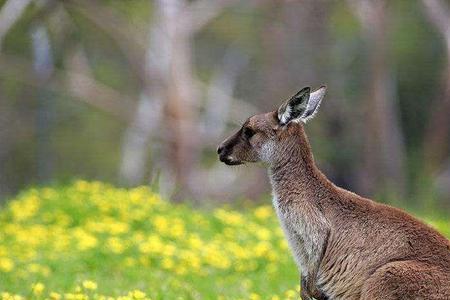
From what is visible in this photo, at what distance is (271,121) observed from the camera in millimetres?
6480

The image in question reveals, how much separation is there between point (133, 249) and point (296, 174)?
4044 mm

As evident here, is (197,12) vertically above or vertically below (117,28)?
above

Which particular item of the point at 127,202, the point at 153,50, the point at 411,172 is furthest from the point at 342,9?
the point at 127,202

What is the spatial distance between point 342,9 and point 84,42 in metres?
6.60

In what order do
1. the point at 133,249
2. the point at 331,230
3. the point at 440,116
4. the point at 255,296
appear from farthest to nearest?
1. the point at 440,116
2. the point at 133,249
3. the point at 255,296
4. the point at 331,230

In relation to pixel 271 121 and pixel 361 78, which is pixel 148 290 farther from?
pixel 361 78

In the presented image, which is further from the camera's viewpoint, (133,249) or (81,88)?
(81,88)

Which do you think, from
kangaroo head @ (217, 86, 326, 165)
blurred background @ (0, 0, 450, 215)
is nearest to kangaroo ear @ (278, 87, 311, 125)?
kangaroo head @ (217, 86, 326, 165)

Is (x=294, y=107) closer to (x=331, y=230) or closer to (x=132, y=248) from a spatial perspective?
(x=331, y=230)

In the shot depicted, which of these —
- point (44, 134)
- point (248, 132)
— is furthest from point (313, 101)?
point (44, 134)

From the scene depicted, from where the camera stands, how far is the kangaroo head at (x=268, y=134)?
20.6ft

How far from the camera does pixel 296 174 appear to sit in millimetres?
6398

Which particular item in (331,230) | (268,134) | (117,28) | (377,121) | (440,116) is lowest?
(117,28)

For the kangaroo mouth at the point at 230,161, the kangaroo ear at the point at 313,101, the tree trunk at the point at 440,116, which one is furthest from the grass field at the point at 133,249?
the tree trunk at the point at 440,116
